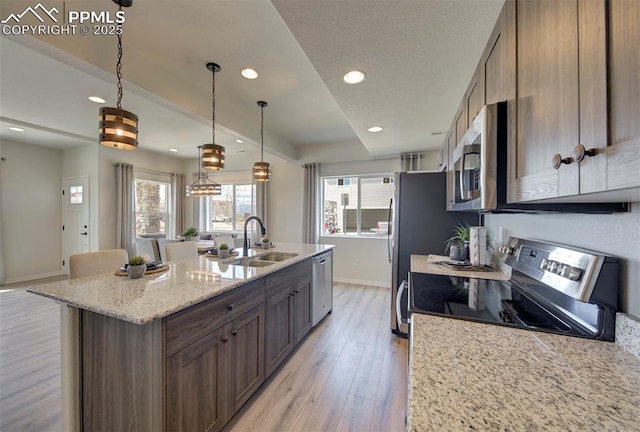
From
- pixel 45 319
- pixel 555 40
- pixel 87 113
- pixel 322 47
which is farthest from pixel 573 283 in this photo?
pixel 87 113

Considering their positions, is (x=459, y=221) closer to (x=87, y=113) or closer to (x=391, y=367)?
(x=391, y=367)

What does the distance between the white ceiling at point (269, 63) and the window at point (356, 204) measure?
113 centimetres

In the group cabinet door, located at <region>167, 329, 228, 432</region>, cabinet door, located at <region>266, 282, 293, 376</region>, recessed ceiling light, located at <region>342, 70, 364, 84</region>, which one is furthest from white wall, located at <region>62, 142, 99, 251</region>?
recessed ceiling light, located at <region>342, 70, 364, 84</region>

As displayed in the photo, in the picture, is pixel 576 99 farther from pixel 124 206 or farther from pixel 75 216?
pixel 75 216

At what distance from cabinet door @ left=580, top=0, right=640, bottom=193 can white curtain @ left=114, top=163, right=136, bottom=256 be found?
6.59 m

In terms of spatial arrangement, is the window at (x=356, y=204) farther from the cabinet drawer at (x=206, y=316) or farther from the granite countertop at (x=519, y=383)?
the granite countertop at (x=519, y=383)

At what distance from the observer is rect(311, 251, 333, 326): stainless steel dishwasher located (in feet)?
9.17

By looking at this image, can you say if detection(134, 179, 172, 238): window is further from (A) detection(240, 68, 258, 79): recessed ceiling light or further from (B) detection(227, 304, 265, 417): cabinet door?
(B) detection(227, 304, 265, 417): cabinet door

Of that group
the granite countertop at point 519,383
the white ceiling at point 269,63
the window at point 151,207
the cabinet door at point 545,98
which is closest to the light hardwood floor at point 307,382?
the granite countertop at point 519,383

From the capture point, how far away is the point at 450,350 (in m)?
0.77

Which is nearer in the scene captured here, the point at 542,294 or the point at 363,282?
the point at 542,294

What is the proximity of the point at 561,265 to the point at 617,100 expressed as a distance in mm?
727

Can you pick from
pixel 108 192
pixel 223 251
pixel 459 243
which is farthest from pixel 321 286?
pixel 108 192

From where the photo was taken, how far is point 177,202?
6.49 metres
